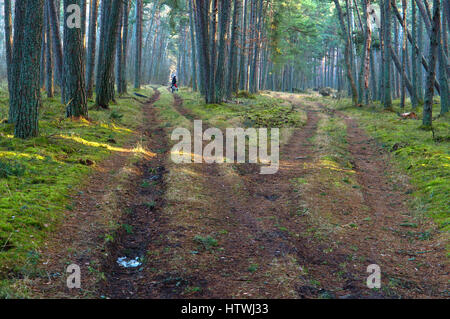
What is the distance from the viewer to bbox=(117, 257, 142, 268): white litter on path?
204 inches

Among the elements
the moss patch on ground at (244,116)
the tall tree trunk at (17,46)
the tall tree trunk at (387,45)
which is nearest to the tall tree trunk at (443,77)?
the tall tree trunk at (387,45)

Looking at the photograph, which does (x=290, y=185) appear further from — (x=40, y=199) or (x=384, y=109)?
(x=384, y=109)

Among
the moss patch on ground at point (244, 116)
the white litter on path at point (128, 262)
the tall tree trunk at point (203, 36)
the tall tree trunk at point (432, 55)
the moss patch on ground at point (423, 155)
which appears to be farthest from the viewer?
the tall tree trunk at point (203, 36)

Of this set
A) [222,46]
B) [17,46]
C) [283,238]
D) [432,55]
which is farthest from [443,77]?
[17,46]

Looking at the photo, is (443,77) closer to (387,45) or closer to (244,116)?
(387,45)

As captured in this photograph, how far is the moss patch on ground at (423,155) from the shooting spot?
297 inches

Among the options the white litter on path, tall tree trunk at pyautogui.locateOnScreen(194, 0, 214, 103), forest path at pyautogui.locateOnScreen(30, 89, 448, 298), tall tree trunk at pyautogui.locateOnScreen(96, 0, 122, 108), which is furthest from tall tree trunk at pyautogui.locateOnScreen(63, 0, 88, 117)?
the white litter on path

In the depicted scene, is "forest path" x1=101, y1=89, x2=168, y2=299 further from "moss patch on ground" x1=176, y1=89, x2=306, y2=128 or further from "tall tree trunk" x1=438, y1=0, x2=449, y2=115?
"tall tree trunk" x1=438, y1=0, x2=449, y2=115

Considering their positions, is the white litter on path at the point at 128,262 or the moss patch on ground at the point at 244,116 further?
the moss patch on ground at the point at 244,116

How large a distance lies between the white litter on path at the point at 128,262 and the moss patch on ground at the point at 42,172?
1.02m

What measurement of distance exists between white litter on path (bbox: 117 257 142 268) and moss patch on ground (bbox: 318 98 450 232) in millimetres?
4893

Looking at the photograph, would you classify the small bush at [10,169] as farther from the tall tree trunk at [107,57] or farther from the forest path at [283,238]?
the tall tree trunk at [107,57]

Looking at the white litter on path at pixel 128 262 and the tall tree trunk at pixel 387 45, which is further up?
the tall tree trunk at pixel 387 45
